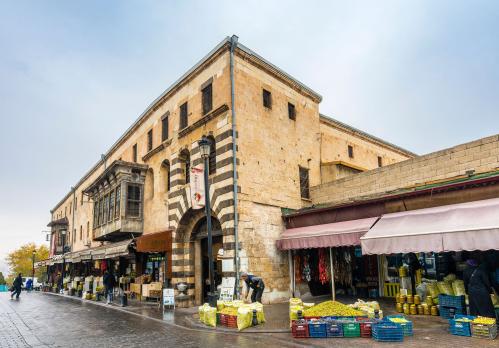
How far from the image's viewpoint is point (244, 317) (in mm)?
9867

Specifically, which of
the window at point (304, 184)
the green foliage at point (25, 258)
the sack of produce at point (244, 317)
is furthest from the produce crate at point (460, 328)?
the green foliage at point (25, 258)

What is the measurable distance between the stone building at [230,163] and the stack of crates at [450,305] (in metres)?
6.54

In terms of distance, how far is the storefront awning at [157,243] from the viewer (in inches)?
689

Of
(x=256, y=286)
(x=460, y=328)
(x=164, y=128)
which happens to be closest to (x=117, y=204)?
(x=164, y=128)

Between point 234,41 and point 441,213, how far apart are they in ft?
33.6

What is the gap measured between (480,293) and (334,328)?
3.44 metres

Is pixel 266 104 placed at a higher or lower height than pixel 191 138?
higher

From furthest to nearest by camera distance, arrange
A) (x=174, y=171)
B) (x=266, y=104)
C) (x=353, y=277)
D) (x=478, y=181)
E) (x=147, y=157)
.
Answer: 1. (x=147, y=157)
2. (x=174, y=171)
3. (x=266, y=104)
4. (x=353, y=277)
5. (x=478, y=181)

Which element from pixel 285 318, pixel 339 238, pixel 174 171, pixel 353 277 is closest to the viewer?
pixel 285 318

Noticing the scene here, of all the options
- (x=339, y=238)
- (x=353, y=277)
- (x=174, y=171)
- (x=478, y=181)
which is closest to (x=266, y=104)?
(x=174, y=171)

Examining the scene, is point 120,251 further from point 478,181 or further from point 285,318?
point 478,181

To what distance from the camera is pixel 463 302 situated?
950cm

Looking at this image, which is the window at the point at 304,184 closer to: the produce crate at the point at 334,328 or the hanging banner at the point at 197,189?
the hanging banner at the point at 197,189

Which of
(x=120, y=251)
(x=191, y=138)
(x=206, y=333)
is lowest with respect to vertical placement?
(x=206, y=333)
